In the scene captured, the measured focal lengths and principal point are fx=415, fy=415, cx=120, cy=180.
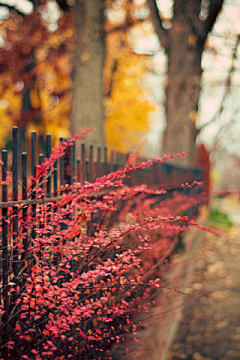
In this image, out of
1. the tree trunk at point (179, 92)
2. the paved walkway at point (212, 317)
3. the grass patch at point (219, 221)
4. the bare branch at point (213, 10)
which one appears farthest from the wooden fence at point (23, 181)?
the grass patch at point (219, 221)

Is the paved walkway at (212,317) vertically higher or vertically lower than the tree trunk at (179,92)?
lower

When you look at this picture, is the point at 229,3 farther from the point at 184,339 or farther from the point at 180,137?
the point at 184,339

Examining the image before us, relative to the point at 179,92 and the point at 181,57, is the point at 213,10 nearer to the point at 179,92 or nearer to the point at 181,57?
the point at 181,57

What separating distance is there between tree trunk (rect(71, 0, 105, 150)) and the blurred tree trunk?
10.1 ft

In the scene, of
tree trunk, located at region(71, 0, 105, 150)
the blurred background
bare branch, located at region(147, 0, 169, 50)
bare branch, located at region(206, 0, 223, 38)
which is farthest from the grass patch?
tree trunk, located at region(71, 0, 105, 150)

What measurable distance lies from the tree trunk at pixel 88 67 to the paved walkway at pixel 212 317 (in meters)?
4.13

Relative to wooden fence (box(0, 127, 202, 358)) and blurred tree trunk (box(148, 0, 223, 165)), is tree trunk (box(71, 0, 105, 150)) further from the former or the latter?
wooden fence (box(0, 127, 202, 358))

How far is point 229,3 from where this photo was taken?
14.9 meters

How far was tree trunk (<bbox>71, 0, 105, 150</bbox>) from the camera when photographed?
9.98m

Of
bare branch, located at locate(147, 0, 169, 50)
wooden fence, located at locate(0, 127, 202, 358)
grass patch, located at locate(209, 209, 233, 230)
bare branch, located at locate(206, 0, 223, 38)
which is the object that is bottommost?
grass patch, located at locate(209, 209, 233, 230)

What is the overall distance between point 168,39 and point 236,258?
7.13 m

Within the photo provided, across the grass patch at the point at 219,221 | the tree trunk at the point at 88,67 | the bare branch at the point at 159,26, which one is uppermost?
the bare branch at the point at 159,26

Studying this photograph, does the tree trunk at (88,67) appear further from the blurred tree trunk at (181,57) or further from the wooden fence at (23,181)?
the wooden fence at (23,181)

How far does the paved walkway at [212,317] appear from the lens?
582 cm
